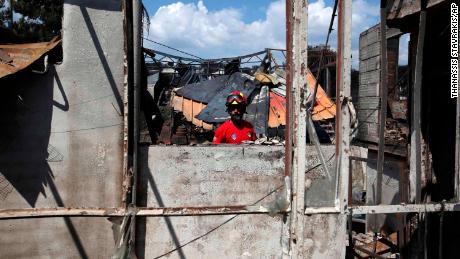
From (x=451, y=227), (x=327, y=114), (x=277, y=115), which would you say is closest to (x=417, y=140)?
(x=451, y=227)

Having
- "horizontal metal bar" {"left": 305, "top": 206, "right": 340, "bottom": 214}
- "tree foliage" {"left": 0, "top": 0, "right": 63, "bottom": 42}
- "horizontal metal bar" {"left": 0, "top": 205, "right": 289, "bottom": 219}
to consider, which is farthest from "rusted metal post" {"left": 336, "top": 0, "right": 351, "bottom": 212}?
"tree foliage" {"left": 0, "top": 0, "right": 63, "bottom": 42}

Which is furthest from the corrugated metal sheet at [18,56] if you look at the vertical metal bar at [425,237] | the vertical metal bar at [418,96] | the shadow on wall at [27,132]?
the vertical metal bar at [425,237]

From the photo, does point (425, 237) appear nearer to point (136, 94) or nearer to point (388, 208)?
point (388, 208)

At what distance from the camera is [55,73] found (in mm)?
3613

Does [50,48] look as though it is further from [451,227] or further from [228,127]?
[451,227]

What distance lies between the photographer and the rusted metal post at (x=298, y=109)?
2.90 meters

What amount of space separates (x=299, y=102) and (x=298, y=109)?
5 cm

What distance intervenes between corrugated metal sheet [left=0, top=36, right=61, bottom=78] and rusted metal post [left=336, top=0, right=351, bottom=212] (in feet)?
7.91

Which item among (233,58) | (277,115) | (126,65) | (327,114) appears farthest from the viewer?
(233,58)

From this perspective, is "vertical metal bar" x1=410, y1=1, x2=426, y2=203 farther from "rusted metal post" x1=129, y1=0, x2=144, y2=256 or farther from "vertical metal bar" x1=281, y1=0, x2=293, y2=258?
"rusted metal post" x1=129, y1=0, x2=144, y2=256

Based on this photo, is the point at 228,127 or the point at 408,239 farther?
the point at 228,127

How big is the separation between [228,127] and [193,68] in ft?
35.1

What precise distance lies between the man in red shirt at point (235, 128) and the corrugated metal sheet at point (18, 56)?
1.96 m

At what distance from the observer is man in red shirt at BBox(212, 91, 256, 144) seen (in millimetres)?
4824
